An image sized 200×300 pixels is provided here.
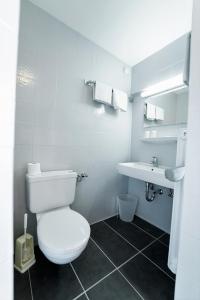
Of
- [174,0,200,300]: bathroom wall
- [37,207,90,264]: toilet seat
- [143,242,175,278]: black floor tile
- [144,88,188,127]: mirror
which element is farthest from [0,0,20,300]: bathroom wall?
[144,88,188,127]: mirror

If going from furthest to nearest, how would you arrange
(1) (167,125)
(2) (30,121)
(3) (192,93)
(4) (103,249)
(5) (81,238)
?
(1) (167,125), (4) (103,249), (2) (30,121), (5) (81,238), (3) (192,93)

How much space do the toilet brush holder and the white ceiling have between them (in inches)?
80.0

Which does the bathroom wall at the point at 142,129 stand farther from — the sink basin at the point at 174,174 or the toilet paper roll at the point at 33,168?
the toilet paper roll at the point at 33,168

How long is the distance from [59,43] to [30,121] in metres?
0.85

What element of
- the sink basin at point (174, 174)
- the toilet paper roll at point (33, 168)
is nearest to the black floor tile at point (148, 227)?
the sink basin at point (174, 174)

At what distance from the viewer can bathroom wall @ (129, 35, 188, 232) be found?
163 centimetres

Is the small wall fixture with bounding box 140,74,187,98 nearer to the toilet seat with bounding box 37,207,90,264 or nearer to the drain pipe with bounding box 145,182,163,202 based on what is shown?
the drain pipe with bounding box 145,182,163,202

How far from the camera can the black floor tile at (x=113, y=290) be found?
3.26ft

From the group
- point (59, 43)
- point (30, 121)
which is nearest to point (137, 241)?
point (30, 121)

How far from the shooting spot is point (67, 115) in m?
1.54

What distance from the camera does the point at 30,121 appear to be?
1.31 metres

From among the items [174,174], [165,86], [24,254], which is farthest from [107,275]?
[165,86]

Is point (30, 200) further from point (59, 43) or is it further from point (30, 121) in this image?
point (59, 43)

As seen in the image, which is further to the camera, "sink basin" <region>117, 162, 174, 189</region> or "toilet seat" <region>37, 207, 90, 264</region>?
"sink basin" <region>117, 162, 174, 189</region>
